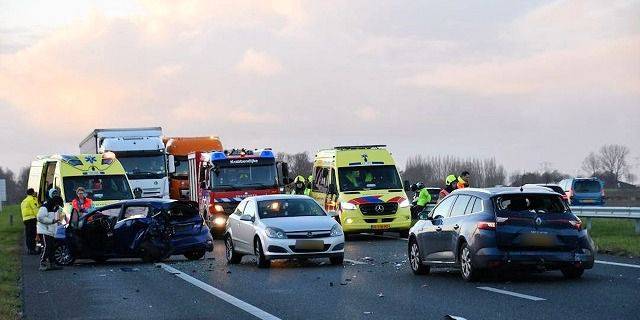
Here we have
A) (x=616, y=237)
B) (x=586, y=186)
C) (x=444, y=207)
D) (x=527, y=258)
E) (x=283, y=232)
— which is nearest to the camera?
(x=527, y=258)

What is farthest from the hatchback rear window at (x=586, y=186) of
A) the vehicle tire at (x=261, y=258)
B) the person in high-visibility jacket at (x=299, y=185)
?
the vehicle tire at (x=261, y=258)

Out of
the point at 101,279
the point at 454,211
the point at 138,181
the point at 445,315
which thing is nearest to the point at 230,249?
the point at 101,279

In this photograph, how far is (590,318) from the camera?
40.8 ft

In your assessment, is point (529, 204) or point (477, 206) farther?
point (477, 206)

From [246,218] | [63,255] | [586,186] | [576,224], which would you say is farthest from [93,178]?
[586,186]

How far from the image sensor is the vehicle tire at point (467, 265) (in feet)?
57.9

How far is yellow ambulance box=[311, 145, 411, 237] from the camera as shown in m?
33.4

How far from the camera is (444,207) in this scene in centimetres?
1930

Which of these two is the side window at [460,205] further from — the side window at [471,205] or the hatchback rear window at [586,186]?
the hatchback rear window at [586,186]

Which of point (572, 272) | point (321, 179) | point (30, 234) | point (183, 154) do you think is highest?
point (183, 154)

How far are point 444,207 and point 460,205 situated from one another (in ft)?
2.19

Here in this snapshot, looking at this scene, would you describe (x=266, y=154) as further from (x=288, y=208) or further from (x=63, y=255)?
(x=288, y=208)

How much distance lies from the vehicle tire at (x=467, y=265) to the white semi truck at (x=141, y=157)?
25.1 meters

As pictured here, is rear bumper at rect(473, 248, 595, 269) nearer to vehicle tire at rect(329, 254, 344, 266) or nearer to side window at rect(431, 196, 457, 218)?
side window at rect(431, 196, 457, 218)
